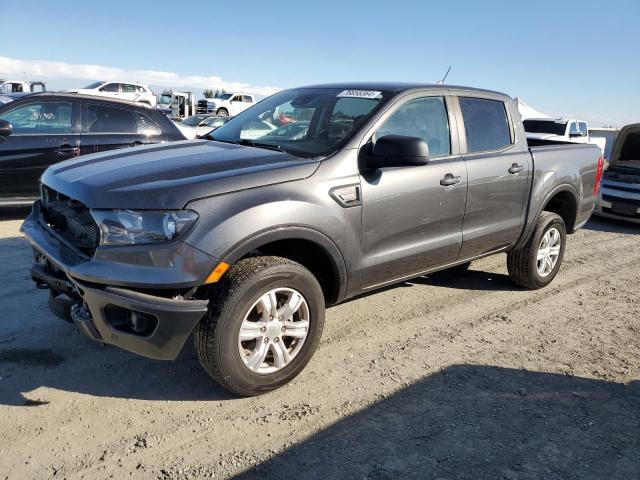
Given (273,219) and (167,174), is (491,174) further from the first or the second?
(167,174)

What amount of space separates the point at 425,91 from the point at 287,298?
1.96 meters

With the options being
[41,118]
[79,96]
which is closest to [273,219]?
[41,118]

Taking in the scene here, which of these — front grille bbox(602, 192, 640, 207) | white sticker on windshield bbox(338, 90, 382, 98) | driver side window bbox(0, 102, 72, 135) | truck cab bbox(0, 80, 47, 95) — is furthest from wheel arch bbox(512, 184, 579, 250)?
truck cab bbox(0, 80, 47, 95)

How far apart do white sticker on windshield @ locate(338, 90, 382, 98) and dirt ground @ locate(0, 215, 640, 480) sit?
1.73 meters

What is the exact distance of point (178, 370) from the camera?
338 cm

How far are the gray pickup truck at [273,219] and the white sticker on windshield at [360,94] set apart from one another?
0.02 metres

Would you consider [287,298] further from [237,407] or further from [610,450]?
[610,450]

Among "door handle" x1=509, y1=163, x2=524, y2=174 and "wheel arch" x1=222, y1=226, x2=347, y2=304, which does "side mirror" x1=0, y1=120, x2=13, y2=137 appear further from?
"door handle" x1=509, y1=163, x2=524, y2=174

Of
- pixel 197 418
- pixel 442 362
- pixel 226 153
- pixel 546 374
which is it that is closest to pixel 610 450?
pixel 546 374

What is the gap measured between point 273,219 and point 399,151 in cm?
91

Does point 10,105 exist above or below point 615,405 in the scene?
above

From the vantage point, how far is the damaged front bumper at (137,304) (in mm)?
2631

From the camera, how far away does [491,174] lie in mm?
4297

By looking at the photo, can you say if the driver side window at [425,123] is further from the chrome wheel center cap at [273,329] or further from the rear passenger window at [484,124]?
the chrome wheel center cap at [273,329]
